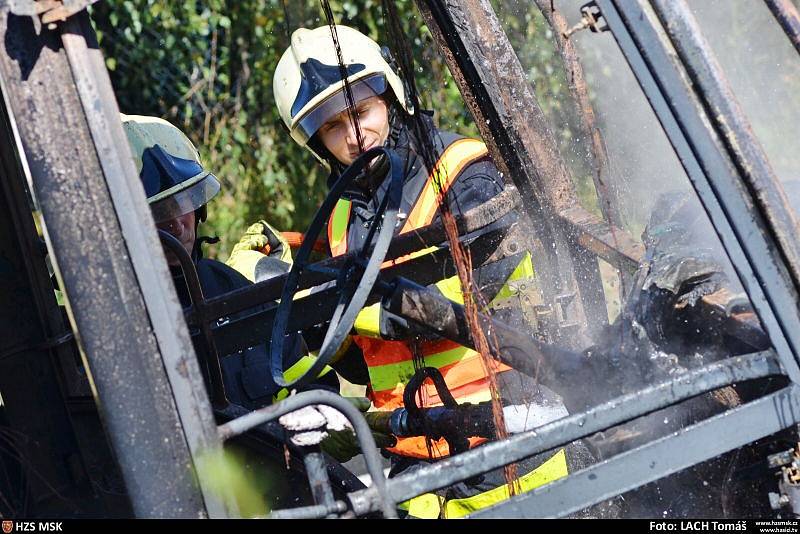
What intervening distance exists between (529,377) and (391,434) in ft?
1.98

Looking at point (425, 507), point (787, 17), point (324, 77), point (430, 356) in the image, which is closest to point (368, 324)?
point (430, 356)

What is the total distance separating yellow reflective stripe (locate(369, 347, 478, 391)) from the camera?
9.59 ft

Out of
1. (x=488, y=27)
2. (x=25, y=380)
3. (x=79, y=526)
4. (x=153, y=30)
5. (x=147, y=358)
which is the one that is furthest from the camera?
(x=153, y=30)

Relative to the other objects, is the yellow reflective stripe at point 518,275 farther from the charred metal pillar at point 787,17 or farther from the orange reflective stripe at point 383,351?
the charred metal pillar at point 787,17

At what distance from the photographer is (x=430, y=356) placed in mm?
2912

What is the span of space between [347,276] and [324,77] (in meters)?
1.23

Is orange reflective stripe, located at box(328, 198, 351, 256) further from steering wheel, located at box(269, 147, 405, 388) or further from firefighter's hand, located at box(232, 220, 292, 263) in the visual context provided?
steering wheel, located at box(269, 147, 405, 388)

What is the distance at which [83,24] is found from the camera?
63.2 inches

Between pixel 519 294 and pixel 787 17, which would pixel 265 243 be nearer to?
pixel 519 294

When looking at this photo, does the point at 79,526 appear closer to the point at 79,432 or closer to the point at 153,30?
the point at 79,432

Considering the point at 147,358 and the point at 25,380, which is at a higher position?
the point at 25,380

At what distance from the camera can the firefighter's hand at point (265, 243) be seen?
12.8 feet

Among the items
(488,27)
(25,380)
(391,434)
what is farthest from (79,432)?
(488,27)

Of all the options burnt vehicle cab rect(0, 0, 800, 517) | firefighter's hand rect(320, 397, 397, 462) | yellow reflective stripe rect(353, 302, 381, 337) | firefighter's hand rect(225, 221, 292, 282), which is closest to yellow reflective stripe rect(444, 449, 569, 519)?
firefighter's hand rect(320, 397, 397, 462)
